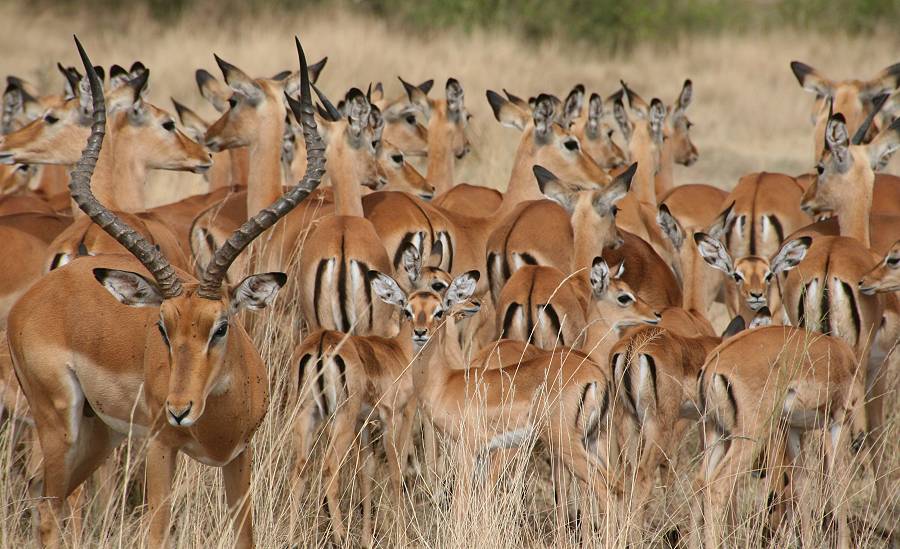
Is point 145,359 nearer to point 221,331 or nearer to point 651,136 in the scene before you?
point 221,331

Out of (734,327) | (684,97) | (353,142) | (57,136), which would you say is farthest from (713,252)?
(684,97)

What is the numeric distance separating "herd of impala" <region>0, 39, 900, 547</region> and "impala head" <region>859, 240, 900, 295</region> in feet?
0.04

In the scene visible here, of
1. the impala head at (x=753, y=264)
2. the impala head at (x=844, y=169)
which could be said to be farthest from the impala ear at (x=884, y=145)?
the impala head at (x=753, y=264)

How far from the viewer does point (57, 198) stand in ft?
25.5

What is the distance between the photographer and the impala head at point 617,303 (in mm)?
5691

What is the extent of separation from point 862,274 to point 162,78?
1157 centimetres

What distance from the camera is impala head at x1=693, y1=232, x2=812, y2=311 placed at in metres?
5.59

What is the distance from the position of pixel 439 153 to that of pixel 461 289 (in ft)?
13.1

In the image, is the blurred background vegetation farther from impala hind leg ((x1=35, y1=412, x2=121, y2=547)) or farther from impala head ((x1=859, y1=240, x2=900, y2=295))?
impala hind leg ((x1=35, y1=412, x2=121, y2=547))

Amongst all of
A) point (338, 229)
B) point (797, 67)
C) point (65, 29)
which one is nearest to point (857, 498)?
point (338, 229)

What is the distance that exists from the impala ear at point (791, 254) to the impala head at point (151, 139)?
312cm

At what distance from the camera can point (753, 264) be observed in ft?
18.9

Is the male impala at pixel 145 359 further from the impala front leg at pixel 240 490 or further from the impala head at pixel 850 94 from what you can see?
the impala head at pixel 850 94

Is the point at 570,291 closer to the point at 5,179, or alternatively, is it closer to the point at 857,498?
the point at 857,498
